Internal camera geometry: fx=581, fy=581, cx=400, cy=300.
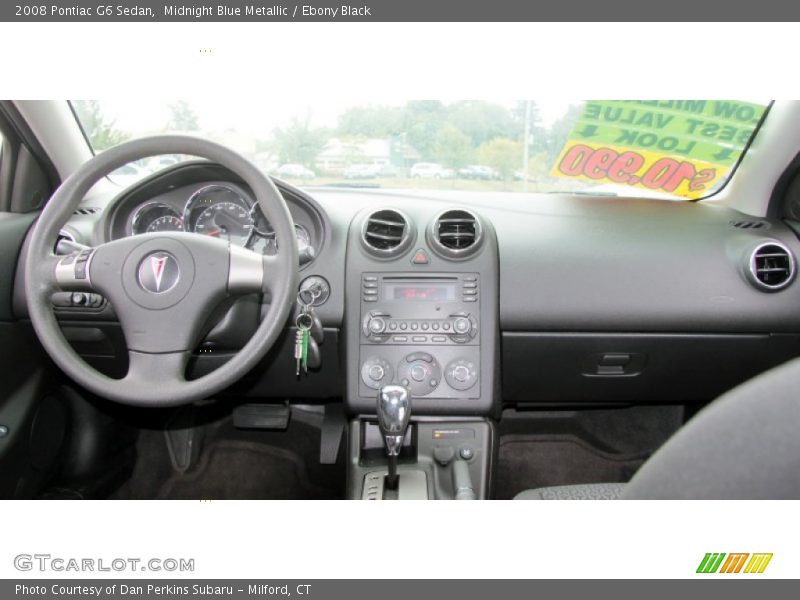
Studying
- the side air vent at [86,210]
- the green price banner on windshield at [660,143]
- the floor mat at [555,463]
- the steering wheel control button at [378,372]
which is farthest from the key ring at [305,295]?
the floor mat at [555,463]

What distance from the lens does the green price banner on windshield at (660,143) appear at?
7.63ft

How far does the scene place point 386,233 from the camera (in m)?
2.17

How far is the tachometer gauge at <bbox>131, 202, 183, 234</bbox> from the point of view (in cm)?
209

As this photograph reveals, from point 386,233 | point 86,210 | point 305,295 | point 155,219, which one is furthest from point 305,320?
point 86,210

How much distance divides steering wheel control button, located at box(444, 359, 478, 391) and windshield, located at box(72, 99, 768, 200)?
793mm

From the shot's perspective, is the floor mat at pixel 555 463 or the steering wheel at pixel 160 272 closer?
the steering wheel at pixel 160 272

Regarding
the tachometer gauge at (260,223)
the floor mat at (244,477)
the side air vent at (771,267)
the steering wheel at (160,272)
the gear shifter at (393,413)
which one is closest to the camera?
the steering wheel at (160,272)

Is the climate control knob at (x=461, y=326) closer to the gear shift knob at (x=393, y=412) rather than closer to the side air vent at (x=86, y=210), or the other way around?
the gear shift knob at (x=393, y=412)

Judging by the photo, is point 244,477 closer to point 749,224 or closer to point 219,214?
point 219,214

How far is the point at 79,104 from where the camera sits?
2.31 meters

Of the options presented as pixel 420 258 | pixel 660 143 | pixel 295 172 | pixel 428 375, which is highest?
pixel 660 143

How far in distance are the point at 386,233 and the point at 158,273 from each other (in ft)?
3.00

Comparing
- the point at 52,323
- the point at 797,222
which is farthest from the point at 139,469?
the point at 797,222

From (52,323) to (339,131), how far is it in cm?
130
